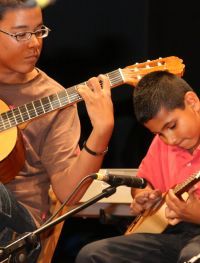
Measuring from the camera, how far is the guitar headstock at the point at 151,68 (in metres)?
2.45

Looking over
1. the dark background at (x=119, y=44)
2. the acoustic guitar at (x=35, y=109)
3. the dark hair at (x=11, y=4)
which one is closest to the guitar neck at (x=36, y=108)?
the acoustic guitar at (x=35, y=109)

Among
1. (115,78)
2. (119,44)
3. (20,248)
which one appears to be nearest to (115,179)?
(20,248)

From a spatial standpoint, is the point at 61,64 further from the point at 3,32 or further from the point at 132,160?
the point at 3,32

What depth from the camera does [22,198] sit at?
8.20 ft

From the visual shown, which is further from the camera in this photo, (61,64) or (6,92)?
(61,64)

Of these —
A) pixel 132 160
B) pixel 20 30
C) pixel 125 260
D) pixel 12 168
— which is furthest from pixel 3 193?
pixel 132 160

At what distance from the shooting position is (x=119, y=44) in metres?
3.43

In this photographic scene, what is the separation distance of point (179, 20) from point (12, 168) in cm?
138

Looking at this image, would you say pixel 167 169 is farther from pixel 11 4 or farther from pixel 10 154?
pixel 11 4

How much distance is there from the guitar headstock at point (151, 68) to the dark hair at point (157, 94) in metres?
0.02

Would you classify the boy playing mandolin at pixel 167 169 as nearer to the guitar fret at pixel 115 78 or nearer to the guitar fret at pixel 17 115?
the guitar fret at pixel 115 78

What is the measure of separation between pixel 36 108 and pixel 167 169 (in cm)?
59

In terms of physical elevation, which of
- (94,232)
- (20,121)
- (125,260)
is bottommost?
(94,232)

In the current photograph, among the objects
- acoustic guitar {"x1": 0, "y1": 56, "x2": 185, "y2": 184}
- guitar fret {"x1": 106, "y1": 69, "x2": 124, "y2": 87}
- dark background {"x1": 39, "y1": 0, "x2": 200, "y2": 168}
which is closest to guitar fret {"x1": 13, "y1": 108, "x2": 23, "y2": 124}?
acoustic guitar {"x1": 0, "y1": 56, "x2": 185, "y2": 184}
